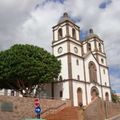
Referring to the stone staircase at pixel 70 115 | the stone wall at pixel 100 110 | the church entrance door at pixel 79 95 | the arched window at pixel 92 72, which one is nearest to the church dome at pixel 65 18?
the arched window at pixel 92 72

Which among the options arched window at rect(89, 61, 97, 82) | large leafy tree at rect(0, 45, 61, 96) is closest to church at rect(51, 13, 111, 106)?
arched window at rect(89, 61, 97, 82)

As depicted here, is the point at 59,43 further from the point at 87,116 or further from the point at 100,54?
the point at 87,116

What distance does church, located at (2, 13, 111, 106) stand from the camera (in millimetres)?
41625

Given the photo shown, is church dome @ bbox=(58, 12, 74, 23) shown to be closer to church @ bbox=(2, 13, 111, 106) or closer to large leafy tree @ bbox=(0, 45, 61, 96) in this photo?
church @ bbox=(2, 13, 111, 106)

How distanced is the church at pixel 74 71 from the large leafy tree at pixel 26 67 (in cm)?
471

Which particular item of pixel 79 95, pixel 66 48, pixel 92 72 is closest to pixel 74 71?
pixel 79 95

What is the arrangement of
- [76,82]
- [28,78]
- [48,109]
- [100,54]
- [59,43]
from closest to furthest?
1. [48,109]
2. [28,78]
3. [76,82]
4. [59,43]
5. [100,54]

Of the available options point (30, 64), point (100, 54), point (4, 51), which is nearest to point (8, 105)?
point (30, 64)

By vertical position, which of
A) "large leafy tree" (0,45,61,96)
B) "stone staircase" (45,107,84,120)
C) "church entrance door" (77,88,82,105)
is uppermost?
"large leafy tree" (0,45,61,96)

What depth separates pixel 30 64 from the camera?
114 ft

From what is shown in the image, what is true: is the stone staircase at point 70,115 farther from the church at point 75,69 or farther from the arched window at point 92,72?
the arched window at point 92,72

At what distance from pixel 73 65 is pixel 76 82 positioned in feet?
9.93

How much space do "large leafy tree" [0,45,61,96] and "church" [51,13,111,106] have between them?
4640 millimetres

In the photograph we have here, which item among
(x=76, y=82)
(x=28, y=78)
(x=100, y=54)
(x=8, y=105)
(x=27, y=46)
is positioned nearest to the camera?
(x=8, y=105)
